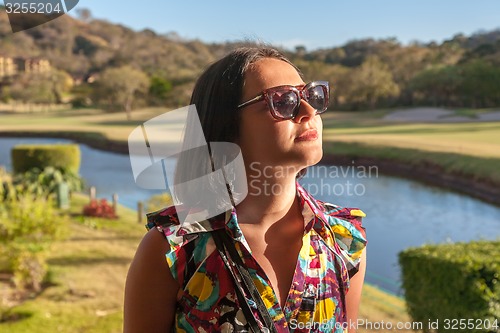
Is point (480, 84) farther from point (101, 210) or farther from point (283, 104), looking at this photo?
point (283, 104)

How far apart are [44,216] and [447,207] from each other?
36.0 ft

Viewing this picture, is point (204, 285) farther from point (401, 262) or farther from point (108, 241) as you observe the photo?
point (108, 241)

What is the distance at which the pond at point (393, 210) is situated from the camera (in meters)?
9.08

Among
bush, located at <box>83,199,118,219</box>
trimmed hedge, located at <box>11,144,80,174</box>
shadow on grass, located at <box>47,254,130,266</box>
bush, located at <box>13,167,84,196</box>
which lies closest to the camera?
shadow on grass, located at <box>47,254,130,266</box>

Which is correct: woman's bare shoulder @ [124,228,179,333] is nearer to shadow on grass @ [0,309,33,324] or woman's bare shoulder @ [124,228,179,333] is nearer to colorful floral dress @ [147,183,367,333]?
colorful floral dress @ [147,183,367,333]

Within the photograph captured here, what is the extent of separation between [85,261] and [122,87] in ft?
104

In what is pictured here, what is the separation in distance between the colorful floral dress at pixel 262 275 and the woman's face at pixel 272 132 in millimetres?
125

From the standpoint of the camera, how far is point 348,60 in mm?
44438

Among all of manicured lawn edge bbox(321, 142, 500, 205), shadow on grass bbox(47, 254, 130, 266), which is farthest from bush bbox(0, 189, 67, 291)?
manicured lawn edge bbox(321, 142, 500, 205)

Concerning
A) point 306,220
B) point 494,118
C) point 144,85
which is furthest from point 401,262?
point 144,85

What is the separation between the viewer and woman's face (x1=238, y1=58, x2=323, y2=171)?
103cm

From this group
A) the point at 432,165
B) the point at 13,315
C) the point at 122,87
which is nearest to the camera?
the point at 13,315

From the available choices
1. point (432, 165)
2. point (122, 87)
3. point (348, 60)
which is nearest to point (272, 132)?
point (432, 165)

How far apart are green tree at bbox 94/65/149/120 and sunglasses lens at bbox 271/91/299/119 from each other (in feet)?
120
